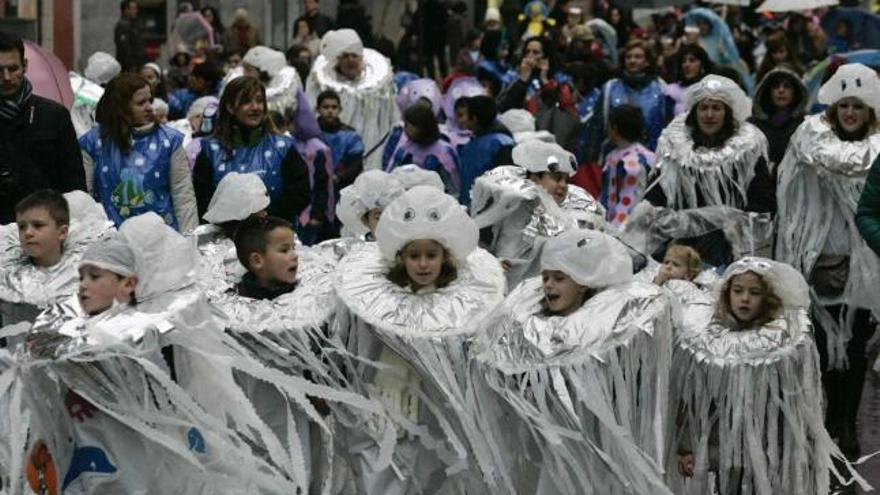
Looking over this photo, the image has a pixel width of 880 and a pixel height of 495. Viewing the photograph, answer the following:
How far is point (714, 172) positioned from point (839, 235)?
681mm

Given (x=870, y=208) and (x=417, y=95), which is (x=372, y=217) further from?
(x=417, y=95)

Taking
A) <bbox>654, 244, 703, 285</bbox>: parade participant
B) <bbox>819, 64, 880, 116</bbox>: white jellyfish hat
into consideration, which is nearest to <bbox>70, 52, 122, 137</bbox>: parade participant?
<bbox>819, 64, 880, 116</bbox>: white jellyfish hat

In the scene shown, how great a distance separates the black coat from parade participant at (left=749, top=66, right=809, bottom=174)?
14.0 ft

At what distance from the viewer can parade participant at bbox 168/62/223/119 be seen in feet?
64.4

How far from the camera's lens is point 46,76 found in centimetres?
1426

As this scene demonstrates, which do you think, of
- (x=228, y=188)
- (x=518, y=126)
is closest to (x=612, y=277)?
(x=228, y=188)

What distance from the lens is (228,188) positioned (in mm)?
10859

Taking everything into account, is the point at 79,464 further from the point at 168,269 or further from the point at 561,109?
the point at 561,109

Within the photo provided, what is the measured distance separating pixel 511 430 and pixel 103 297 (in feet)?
5.83

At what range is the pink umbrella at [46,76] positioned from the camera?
46.4 ft

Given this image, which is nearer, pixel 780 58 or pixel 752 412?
pixel 752 412

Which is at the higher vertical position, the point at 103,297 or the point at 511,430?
the point at 103,297

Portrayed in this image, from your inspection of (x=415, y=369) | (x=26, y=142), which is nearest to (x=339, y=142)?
(x=26, y=142)

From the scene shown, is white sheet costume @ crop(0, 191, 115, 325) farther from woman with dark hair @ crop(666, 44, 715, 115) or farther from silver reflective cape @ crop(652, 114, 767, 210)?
woman with dark hair @ crop(666, 44, 715, 115)
